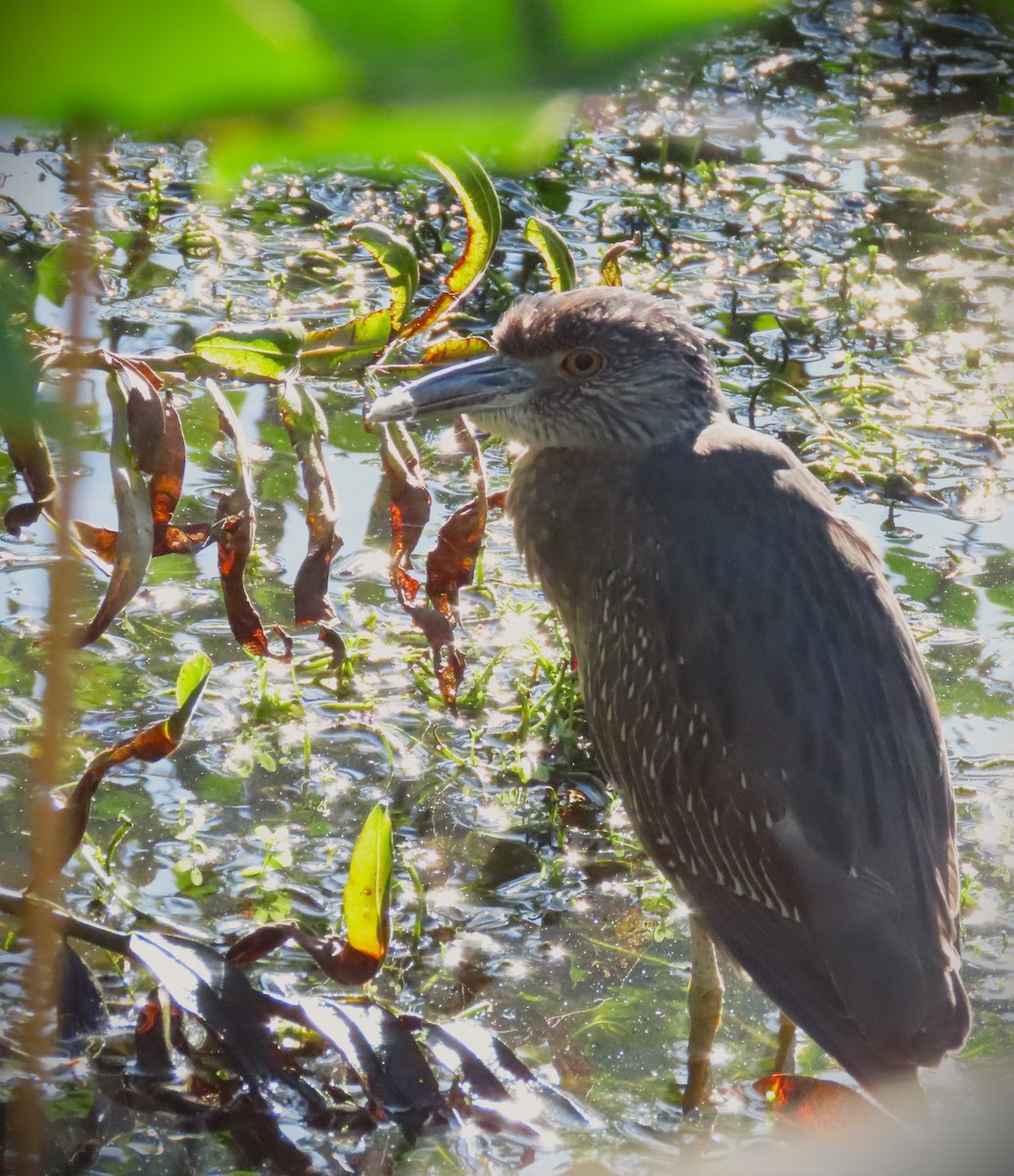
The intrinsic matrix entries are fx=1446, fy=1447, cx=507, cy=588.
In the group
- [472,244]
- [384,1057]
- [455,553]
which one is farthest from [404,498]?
[384,1057]

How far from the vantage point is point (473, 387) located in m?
3.86

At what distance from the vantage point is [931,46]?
933cm

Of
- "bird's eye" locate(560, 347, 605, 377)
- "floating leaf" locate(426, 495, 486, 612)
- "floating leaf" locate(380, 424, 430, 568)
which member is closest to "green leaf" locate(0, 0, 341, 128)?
"floating leaf" locate(380, 424, 430, 568)

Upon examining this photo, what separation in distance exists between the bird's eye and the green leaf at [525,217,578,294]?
257mm

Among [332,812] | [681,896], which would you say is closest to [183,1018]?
[332,812]

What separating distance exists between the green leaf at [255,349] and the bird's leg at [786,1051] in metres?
1.94

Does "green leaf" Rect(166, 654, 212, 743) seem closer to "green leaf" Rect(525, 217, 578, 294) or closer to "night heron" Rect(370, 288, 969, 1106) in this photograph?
"night heron" Rect(370, 288, 969, 1106)

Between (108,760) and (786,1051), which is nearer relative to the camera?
(108,760)

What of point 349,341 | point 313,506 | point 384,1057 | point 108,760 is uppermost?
point 349,341

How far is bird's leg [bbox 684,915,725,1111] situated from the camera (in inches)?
133

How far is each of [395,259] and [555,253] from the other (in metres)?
0.65

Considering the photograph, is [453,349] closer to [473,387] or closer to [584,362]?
[473,387]

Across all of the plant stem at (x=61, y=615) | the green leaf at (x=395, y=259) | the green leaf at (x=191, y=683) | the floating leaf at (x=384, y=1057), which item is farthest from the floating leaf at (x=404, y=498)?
the plant stem at (x=61, y=615)

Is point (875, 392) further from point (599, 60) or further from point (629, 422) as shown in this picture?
point (599, 60)
